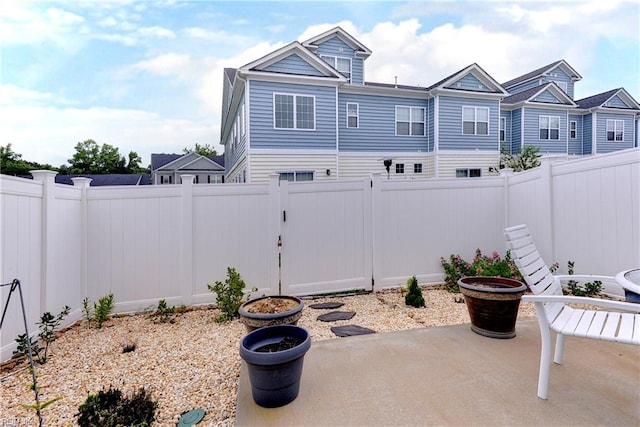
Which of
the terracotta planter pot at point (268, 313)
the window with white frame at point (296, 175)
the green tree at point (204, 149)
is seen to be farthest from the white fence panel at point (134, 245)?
the green tree at point (204, 149)

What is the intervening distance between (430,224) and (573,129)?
49.1 ft

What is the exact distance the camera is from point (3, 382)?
2.50 m

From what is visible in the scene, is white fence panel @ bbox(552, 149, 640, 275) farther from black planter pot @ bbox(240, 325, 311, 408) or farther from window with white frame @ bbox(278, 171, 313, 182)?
window with white frame @ bbox(278, 171, 313, 182)

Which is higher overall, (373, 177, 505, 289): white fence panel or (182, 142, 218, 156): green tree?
(182, 142, 218, 156): green tree

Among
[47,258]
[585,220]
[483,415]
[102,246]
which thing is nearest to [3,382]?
[47,258]

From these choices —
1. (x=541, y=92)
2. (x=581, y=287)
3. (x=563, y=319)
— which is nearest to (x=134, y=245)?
(x=563, y=319)

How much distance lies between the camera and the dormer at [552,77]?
15.5 meters

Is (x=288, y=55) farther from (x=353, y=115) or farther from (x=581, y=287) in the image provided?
(x=581, y=287)

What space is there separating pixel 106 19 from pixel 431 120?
34.1 ft

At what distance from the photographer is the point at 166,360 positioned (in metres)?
2.86

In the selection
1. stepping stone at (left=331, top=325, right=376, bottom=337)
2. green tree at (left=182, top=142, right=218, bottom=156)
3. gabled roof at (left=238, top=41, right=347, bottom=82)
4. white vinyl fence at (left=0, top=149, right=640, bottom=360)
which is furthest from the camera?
green tree at (left=182, top=142, right=218, bottom=156)

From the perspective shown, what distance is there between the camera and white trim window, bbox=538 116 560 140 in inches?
544

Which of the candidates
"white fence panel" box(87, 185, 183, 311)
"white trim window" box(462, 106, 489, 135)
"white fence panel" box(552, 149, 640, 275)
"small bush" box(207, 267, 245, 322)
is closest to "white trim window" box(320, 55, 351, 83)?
"white trim window" box(462, 106, 489, 135)

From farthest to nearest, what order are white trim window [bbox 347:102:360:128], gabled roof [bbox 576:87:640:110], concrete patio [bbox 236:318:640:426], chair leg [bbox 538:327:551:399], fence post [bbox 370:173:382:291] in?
1. gabled roof [bbox 576:87:640:110]
2. white trim window [bbox 347:102:360:128]
3. fence post [bbox 370:173:382:291]
4. chair leg [bbox 538:327:551:399]
5. concrete patio [bbox 236:318:640:426]
